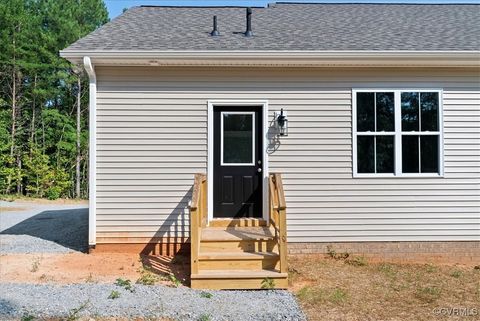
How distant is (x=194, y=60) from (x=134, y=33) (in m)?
1.49

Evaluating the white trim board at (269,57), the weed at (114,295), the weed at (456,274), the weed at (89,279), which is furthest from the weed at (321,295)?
the white trim board at (269,57)

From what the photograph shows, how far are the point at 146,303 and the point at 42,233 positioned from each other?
184 inches

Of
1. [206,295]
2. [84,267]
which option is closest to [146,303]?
[206,295]

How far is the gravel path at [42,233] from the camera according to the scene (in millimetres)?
6184

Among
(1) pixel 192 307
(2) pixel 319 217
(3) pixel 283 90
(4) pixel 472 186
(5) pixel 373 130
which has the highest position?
(3) pixel 283 90

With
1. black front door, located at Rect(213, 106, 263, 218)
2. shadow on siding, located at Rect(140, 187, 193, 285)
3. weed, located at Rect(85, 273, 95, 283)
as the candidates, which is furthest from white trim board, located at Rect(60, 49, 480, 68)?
weed, located at Rect(85, 273, 95, 283)

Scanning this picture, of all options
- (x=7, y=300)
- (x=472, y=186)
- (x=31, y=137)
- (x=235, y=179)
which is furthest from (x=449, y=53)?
(x=31, y=137)

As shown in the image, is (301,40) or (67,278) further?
(301,40)

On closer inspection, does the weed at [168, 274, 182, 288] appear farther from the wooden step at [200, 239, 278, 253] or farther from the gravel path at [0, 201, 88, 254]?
the gravel path at [0, 201, 88, 254]

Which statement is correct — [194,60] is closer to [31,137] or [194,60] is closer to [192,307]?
[192,307]

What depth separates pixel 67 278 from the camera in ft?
15.4

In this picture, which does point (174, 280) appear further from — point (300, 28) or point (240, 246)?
point (300, 28)

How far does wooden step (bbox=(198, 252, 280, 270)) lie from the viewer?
4.64 m
